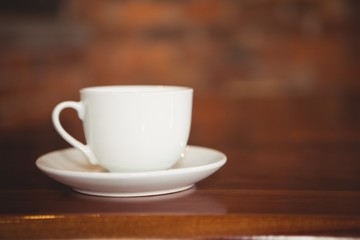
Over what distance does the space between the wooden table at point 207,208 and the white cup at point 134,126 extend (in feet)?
0.17

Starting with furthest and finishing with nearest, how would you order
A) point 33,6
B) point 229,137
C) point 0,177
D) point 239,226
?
1. point 33,6
2. point 229,137
3. point 0,177
4. point 239,226

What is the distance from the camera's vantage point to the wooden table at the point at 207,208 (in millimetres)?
426

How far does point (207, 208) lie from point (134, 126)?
0.42 feet

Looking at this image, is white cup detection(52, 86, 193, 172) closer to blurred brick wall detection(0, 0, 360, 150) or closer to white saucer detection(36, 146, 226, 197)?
white saucer detection(36, 146, 226, 197)

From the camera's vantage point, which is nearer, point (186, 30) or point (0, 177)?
→ point (0, 177)

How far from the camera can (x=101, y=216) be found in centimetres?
43

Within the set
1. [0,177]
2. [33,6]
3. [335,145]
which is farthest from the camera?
[33,6]

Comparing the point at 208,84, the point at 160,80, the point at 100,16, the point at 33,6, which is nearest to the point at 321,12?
the point at 208,84

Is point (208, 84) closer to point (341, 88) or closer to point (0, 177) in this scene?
point (341, 88)

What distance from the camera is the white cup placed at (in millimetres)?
531

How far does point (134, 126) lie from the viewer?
536 millimetres

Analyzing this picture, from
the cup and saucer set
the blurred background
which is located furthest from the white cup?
the blurred background

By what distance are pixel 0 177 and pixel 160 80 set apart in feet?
6.79

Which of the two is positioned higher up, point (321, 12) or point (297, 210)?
point (321, 12)
